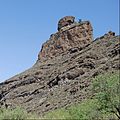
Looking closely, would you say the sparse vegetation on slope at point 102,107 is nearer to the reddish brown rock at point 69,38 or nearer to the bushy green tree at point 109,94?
the bushy green tree at point 109,94

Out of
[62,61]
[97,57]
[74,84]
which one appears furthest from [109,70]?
[62,61]

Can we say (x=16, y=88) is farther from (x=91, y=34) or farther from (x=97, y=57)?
(x=91, y=34)

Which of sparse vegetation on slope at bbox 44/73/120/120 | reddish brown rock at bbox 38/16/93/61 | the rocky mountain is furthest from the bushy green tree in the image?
reddish brown rock at bbox 38/16/93/61

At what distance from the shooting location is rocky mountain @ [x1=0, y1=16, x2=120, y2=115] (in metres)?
70.6

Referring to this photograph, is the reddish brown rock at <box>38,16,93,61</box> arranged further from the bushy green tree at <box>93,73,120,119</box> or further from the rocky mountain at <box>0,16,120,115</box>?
the bushy green tree at <box>93,73,120,119</box>

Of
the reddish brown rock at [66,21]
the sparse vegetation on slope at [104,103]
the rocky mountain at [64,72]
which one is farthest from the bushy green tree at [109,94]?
the reddish brown rock at [66,21]

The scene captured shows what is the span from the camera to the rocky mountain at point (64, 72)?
70.6 meters

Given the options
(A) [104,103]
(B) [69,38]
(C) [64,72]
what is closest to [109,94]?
(A) [104,103]

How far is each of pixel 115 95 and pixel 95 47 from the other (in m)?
58.8

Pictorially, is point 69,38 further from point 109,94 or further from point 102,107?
point 109,94

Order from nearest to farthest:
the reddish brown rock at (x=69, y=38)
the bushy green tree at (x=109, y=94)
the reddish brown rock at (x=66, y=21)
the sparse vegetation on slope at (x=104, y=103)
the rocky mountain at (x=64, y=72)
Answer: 1. the bushy green tree at (x=109, y=94)
2. the sparse vegetation on slope at (x=104, y=103)
3. the rocky mountain at (x=64, y=72)
4. the reddish brown rock at (x=69, y=38)
5. the reddish brown rock at (x=66, y=21)

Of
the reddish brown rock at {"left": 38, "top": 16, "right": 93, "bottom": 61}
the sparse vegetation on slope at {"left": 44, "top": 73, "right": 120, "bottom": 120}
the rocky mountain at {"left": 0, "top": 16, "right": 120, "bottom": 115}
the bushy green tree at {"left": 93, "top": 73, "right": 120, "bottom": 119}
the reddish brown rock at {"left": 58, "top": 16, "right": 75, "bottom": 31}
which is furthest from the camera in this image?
the reddish brown rock at {"left": 58, "top": 16, "right": 75, "bottom": 31}

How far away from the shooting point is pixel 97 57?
8431 cm

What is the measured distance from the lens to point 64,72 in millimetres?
84375
